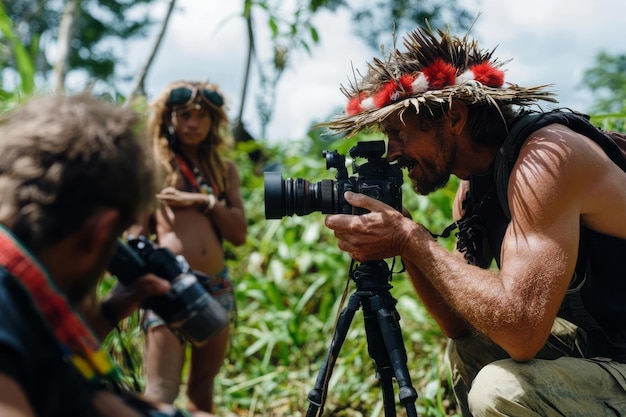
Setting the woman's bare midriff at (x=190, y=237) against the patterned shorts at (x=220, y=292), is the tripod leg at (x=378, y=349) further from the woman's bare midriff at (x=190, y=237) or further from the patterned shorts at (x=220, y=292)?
the woman's bare midriff at (x=190, y=237)

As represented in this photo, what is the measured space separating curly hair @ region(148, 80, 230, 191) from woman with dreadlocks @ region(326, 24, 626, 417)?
1.16 m

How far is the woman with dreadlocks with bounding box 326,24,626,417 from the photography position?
2197 millimetres

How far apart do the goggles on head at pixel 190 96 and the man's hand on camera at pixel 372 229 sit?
1577 mm

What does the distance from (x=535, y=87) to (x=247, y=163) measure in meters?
5.16

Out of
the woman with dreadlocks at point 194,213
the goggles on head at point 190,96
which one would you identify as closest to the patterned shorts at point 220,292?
the woman with dreadlocks at point 194,213

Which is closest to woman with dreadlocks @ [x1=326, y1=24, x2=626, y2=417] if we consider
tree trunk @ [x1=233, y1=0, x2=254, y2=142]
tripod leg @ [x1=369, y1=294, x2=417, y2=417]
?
tripod leg @ [x1=369, y1=294, x2=417, y2=417]

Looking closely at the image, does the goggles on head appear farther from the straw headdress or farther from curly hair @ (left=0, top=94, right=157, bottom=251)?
curly hair @ (left=0, top=94, right=157, bottom=251)

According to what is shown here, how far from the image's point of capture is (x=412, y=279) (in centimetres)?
278

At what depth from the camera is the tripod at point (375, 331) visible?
7.59 feet

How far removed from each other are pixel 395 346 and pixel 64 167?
1.34 m

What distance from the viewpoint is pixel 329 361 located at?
2.38 meters

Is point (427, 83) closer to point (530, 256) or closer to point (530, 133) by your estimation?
point (530, 133)

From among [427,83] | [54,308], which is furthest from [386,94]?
[54,308]

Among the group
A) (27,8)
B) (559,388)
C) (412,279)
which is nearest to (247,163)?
(412,279)
